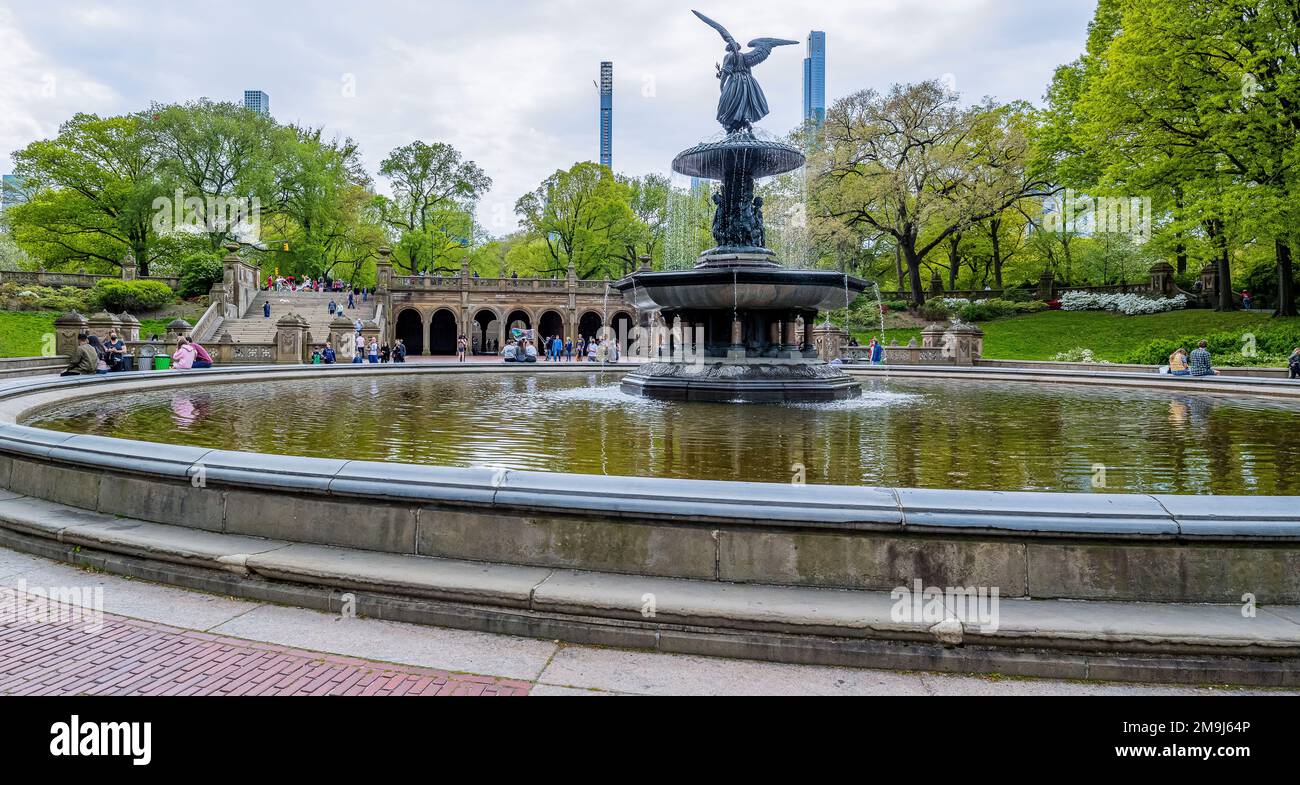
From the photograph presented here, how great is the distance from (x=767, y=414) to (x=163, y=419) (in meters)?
8.18

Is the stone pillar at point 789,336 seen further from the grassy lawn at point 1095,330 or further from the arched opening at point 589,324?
the arched opening at point 589,324

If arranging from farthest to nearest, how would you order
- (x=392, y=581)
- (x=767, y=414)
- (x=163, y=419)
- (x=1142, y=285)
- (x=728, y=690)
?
(x=1142, y=285) < (x=767, y=414) < (x=163, y=419) < (x=392, y=581) < (x=728, y=690)

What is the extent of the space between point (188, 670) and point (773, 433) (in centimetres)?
644

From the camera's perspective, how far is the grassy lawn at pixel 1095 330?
32.9 m

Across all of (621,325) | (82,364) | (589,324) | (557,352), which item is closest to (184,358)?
(82,364)

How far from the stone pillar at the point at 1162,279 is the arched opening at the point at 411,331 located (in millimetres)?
49607

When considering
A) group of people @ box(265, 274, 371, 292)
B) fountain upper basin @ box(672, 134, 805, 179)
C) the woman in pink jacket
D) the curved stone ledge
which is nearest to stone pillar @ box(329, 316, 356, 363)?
the woman in pink jacket

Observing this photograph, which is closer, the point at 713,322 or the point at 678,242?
the point at 713,322

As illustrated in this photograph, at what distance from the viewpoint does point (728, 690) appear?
310 cm

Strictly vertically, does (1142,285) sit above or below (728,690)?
above

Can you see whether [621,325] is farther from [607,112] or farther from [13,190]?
[607,112]

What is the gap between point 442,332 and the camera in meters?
57.2

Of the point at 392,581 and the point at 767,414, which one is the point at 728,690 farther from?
the point at 767,414
